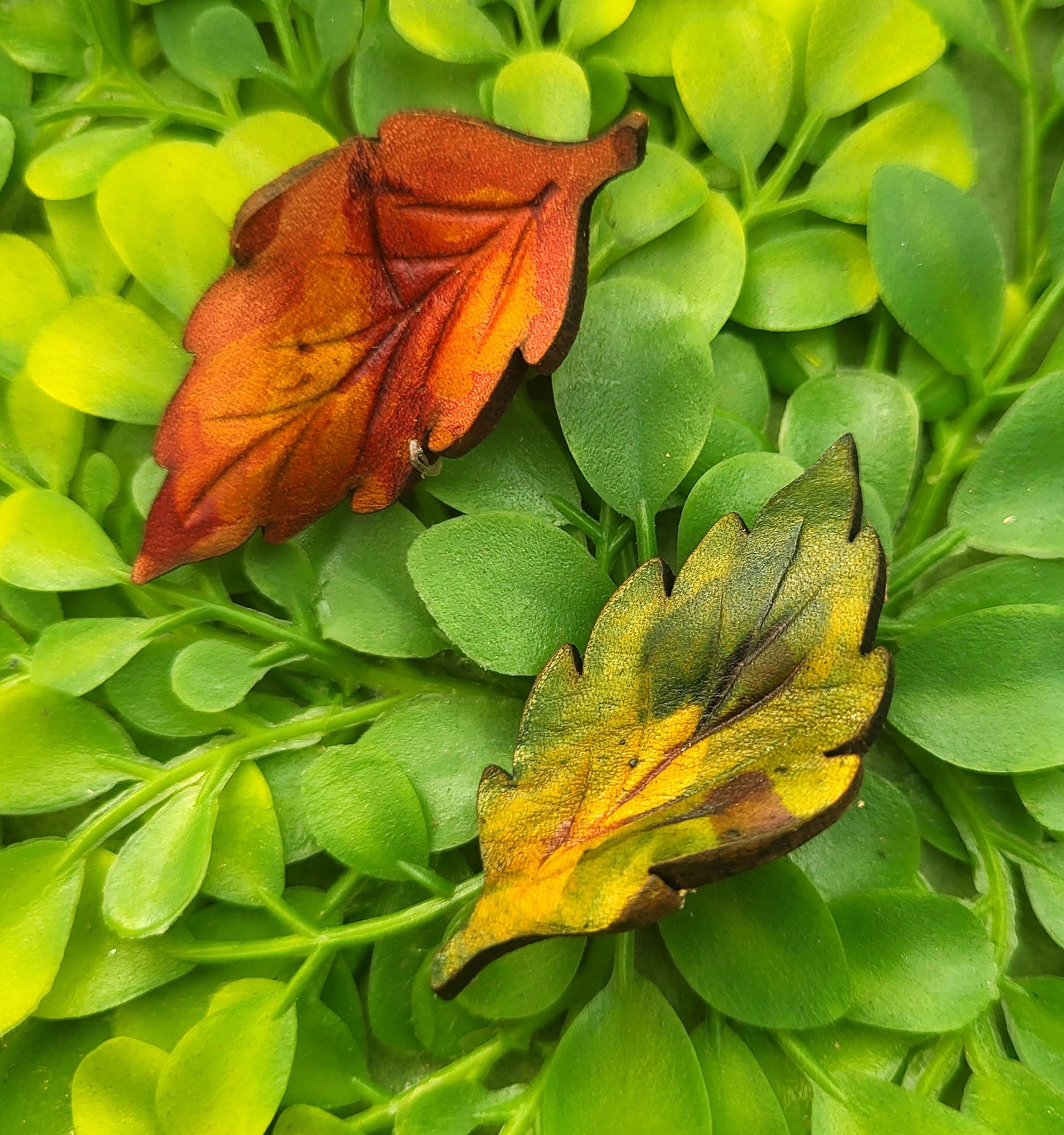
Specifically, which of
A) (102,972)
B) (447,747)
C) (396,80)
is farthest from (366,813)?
(396,80)

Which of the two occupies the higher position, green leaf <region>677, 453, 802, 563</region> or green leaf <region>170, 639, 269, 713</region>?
green leaf <region>677, 453, 802, 563</region>

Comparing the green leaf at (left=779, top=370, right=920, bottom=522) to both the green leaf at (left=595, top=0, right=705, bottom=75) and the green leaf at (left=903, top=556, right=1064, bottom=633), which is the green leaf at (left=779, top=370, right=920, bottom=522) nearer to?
the green leaf at (left=903, top=556, right=1064, bottom=633)

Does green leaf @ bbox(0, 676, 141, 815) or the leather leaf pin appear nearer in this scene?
the leather leaf pin

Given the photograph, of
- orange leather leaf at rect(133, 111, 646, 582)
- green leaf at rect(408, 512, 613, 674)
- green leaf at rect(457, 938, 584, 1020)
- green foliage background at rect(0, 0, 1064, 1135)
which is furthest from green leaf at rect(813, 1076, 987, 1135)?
orange leather leaf at rect(133, 111, 646, 582)

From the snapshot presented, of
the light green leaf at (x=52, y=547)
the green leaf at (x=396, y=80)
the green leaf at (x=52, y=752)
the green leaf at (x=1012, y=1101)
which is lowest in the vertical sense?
the green leaf at (x=1012, y=1101)

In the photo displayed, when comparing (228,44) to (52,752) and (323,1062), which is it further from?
(323,1062)

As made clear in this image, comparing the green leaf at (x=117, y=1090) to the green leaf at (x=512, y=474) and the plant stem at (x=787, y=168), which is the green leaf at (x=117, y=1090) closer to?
the green leaf at (x=512, y=474)

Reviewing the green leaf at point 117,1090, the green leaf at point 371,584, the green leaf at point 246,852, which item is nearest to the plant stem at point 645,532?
the green leaf at point 371,584
